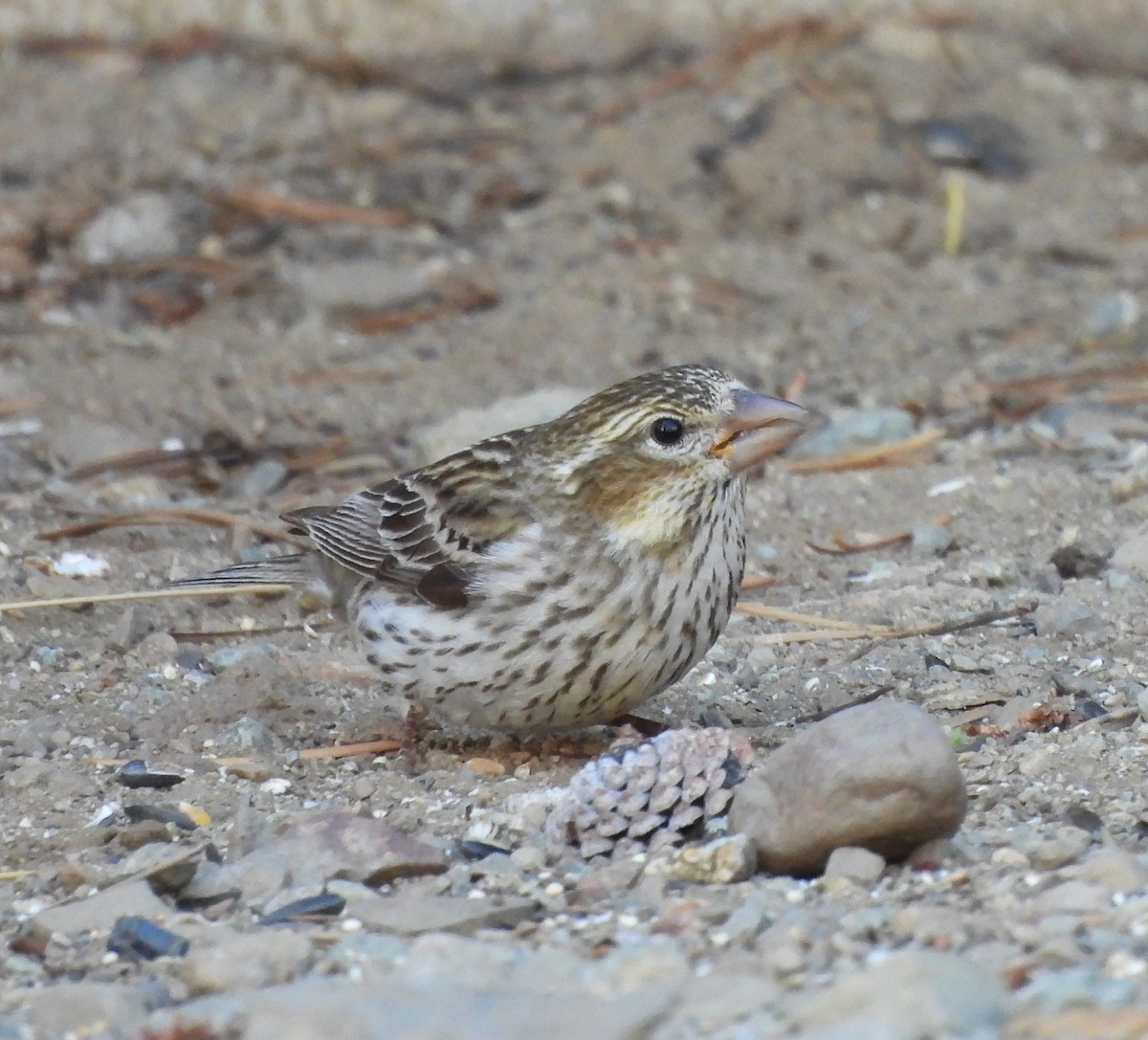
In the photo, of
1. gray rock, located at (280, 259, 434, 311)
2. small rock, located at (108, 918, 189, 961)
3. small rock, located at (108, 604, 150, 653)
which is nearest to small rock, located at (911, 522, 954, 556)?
small rock, located at (108, 604, 150, 653)

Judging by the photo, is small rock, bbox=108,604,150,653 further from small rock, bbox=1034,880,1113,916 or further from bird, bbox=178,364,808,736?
small rock, bbox=1034,880,1113,916

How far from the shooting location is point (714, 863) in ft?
14.2

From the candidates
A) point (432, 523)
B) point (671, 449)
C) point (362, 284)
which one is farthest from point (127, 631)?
point (362, 284)

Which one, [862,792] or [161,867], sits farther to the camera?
[161,867]

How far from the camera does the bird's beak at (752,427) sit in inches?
212

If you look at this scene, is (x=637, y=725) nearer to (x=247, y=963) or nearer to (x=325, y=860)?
(x=325, y=860)

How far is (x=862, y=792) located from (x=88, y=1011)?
59.3 inches

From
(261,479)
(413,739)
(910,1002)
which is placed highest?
(910,1002)

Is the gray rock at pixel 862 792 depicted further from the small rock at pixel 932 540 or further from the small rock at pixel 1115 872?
the small rock at pixel 932 540

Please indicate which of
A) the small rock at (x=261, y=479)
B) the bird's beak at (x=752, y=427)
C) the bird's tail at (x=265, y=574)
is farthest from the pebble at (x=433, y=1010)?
the small rock at (x=261, y=479)

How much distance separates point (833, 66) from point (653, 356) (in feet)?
8.80

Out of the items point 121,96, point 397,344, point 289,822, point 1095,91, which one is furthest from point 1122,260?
point 289,822

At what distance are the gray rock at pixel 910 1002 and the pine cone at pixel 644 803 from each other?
112cm

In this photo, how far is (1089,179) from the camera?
10750mm
